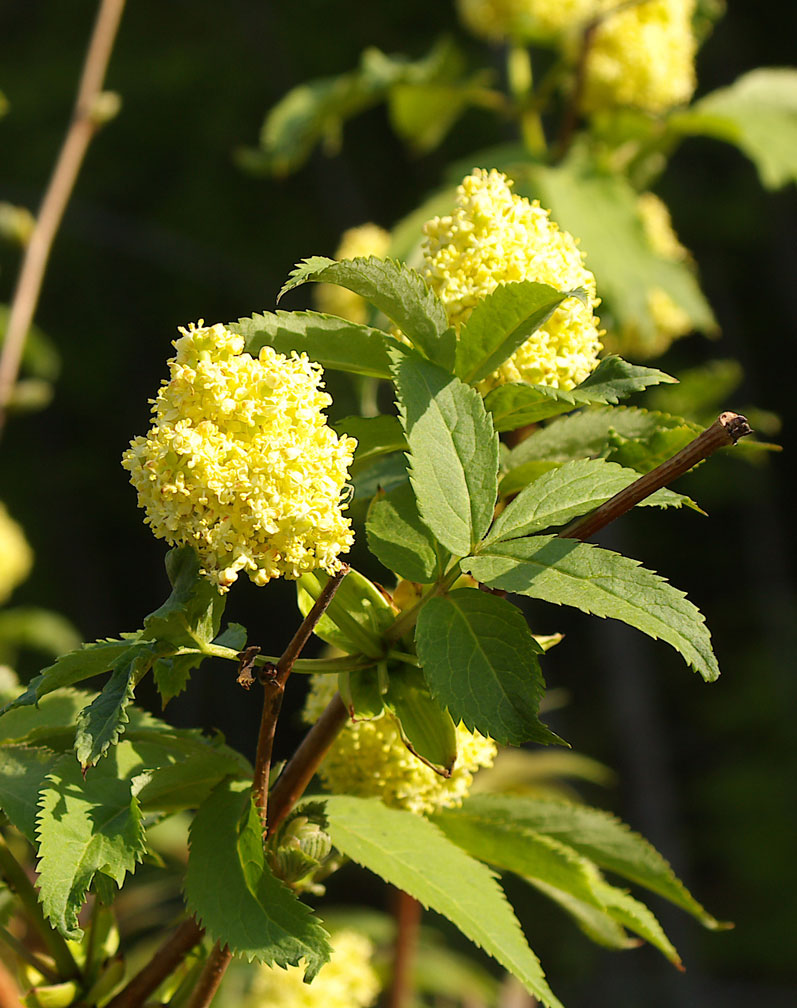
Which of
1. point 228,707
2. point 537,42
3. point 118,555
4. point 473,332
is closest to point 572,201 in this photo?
point 537,42

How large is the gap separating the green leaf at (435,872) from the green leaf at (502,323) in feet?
0.92

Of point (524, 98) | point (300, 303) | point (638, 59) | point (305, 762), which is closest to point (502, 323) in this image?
point (305, 762)

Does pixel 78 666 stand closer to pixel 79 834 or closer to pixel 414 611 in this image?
pixel 79 834

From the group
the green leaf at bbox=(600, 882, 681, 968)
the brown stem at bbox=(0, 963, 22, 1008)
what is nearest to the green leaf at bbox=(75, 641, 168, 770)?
the brown stem at bbox=(0, 963, 22, 1008)

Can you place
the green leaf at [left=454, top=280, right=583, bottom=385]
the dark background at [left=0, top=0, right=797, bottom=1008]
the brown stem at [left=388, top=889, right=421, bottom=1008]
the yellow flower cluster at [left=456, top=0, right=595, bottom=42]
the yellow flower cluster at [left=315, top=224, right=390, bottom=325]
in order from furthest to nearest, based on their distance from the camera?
the dark background at [left=0, top=0, right=797, bottom=1008]
the yellow flower cluster at [left=315, top=224, right=390, bottom=325]
the yellow flower cluster at [left=456, top=0, right=595, bottom=42]
the brown stem at [left=388, top=889, right=421, bottom=1008]
the green leaf at [left=454, top=280, right=583, bottom=385]

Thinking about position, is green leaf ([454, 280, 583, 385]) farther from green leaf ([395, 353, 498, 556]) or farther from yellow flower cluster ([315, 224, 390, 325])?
yellow flower cluster ([315, 224, 390, 325])

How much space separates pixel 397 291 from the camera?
22.8 inches

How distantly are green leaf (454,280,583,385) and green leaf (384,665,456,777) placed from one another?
19cm

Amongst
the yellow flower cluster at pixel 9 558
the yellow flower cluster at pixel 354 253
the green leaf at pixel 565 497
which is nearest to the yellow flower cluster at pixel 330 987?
the green leaf at pixel 565 497

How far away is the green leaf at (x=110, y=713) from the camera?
476 millimetres

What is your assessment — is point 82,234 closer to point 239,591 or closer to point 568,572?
point 239,591

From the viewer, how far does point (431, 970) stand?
6.19 ft

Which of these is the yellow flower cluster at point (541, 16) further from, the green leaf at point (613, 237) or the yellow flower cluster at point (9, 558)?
the yellow flower cluster at point (9, 558)

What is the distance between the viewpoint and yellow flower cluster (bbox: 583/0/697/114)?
153cm
